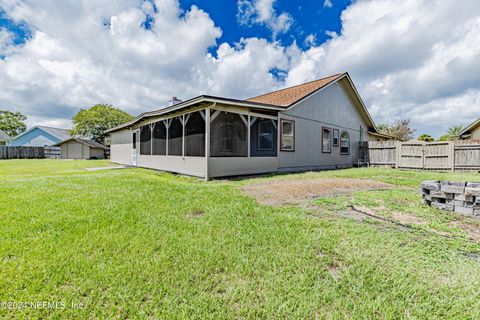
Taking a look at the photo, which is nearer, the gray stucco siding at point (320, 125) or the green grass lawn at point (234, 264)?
the green grass lawn at point (234, 264)

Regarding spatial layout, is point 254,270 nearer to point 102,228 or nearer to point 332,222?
point 332,222

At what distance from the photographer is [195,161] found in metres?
7.96

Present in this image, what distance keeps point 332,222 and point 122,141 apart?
58.6 ft

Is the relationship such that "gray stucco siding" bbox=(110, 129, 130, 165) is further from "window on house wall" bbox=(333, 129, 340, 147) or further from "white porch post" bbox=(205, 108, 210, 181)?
"window on house wall" bbox=(333, 129, 340, 147)

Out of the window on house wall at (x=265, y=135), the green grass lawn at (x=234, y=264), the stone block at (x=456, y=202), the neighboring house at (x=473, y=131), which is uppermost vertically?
the neighboring house at (x=473, y=131)

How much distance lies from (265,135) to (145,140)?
7782 millimetres

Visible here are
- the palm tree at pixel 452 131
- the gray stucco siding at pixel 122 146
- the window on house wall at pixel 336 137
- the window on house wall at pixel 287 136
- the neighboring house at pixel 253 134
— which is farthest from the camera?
the palm tree at pixel 452 131

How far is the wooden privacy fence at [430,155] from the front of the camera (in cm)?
1045

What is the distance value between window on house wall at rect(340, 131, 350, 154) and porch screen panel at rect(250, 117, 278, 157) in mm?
6472

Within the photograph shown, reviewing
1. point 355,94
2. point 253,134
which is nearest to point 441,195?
point 253,134

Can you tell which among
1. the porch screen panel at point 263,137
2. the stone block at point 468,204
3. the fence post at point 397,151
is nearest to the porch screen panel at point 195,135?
the porch screen panel at point 263,137

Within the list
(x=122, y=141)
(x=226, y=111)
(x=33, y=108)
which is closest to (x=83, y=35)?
(x=122, y=141)

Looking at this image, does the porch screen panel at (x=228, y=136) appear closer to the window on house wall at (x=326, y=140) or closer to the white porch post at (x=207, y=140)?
the white porch post at (x=207, y=140)

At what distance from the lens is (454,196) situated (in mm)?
3584
